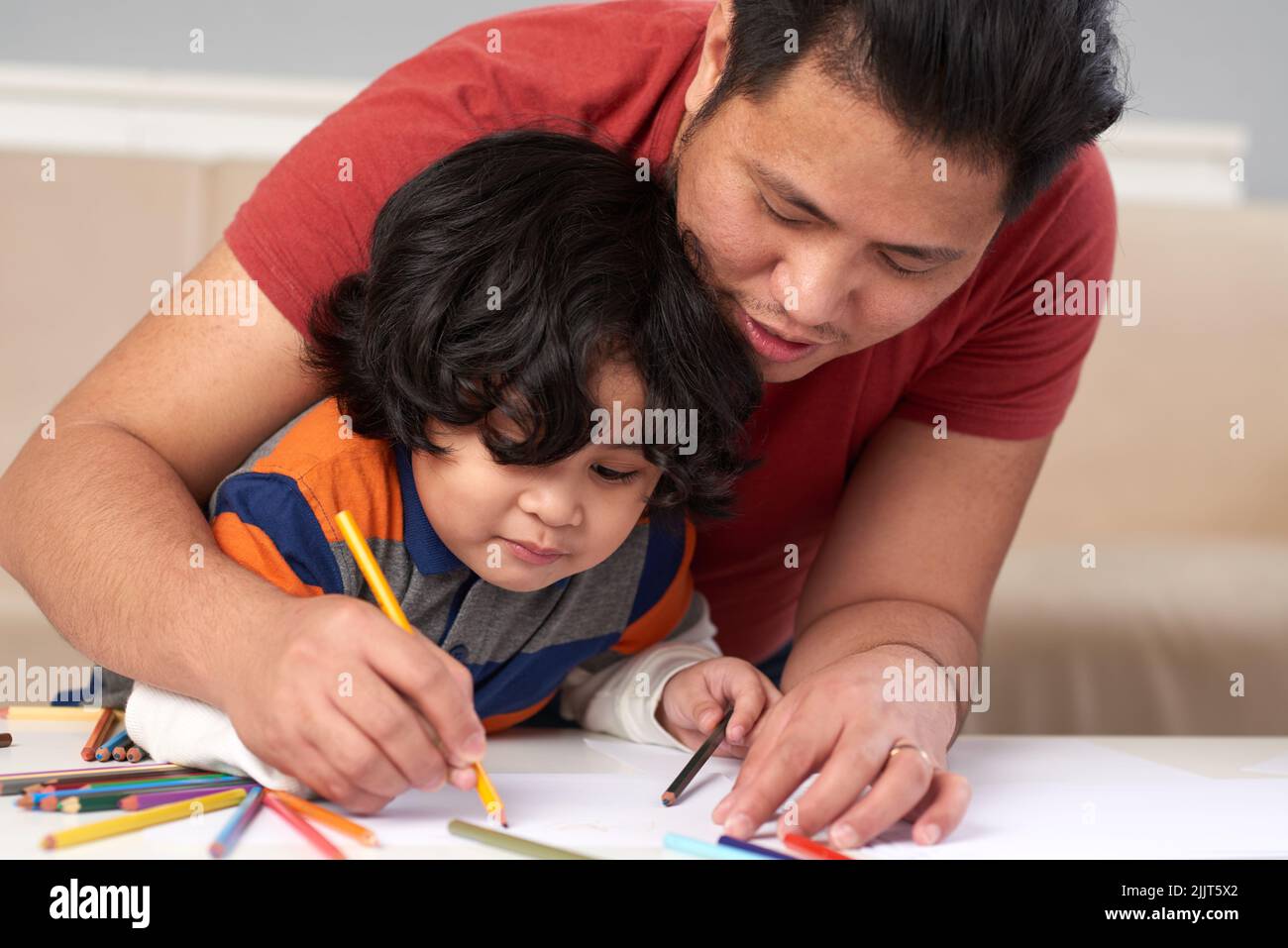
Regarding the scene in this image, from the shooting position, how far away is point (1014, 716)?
1.76 metres

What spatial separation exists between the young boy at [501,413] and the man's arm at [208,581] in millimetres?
45

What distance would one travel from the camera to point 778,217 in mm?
832

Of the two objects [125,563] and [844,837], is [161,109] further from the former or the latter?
[844,837]

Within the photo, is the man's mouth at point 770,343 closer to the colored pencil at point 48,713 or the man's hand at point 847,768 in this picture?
the man's hand at point 847,768

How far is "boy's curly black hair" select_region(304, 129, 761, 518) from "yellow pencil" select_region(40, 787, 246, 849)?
0.27 metres

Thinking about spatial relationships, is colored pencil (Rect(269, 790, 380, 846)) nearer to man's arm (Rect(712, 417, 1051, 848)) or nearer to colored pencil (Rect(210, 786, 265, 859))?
colored pencil (Rect(210, 786, 265, 859))

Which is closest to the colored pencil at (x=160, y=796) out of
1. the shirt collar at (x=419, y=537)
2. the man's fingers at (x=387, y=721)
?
the man's fingers at (x=387, y=721)

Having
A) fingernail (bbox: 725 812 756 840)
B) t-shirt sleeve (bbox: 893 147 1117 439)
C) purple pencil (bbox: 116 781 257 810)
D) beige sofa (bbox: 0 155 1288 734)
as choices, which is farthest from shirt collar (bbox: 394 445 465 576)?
beige sofa (bbox: 0 155 1288 734)

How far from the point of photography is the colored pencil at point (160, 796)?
67 centimetres

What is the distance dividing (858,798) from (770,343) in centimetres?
33

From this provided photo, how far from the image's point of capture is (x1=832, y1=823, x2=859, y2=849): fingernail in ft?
2.27
